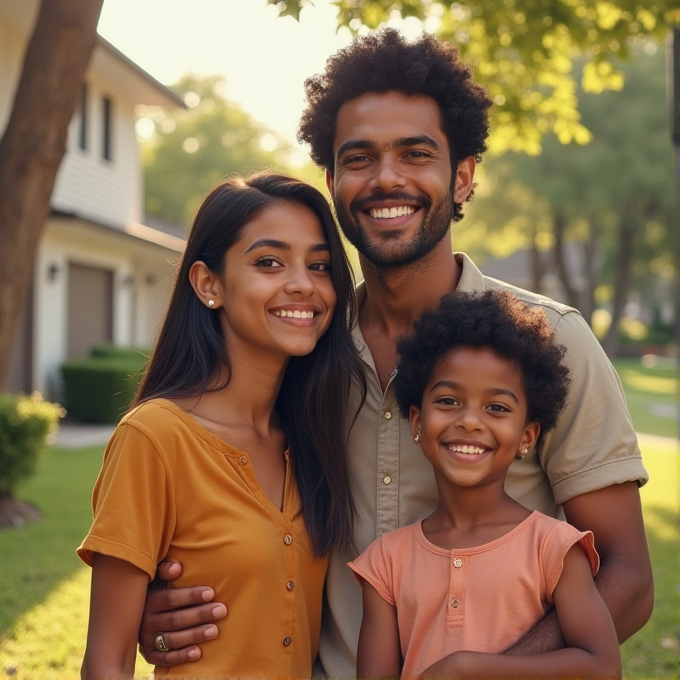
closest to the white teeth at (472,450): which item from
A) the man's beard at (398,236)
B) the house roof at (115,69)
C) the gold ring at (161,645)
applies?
the man's beard at (398,236)

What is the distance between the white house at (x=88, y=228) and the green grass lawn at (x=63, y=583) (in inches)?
158

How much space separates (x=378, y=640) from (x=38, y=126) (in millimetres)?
5414

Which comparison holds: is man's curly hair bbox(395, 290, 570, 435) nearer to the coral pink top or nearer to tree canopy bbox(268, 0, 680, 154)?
the coral pink top

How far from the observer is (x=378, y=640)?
2.82 m

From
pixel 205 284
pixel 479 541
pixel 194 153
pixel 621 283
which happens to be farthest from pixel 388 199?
pixel 194 153

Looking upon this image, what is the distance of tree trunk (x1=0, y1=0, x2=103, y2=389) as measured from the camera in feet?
22.5

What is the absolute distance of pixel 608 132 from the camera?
3738cm

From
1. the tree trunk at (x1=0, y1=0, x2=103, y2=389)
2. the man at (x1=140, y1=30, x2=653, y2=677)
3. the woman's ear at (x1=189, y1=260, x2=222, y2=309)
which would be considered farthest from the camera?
the tree trunk at (x1=0, y1=0, x2=103, y2=389)

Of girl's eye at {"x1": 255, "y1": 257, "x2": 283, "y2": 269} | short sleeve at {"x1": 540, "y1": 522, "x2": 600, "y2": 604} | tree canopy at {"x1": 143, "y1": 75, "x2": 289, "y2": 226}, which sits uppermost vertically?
tree canopy at {"x1": 143, "y1": 75, "x2": 289, "y2": 226}

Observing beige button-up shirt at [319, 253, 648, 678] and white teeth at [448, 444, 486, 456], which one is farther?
beige button-up shirt at [319, 253, 648, 678]

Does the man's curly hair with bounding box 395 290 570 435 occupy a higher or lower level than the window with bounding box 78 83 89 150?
lower

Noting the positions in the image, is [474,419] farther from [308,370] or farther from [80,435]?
[80,435]

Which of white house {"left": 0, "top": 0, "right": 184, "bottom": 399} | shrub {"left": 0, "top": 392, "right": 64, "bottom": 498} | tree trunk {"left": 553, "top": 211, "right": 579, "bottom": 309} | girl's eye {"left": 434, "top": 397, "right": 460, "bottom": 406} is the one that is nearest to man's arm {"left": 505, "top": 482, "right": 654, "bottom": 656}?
girl's eye {"left": 434, "top": 397, "right": 460, "bottom": 406}

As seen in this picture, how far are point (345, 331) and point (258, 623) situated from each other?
107 cm
